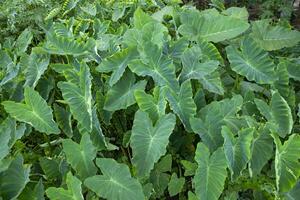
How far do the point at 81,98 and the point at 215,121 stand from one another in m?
0.56

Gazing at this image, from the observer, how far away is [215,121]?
1808mm

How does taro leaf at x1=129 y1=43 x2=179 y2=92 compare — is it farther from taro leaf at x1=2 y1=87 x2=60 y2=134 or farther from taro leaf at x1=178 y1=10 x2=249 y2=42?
taro leaf at x1=2 y1=87 x2=60 y2=134

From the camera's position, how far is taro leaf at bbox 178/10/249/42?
7.03 ft

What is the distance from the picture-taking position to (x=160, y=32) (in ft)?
7.04

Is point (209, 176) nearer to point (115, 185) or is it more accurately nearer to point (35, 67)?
point (115, 185)

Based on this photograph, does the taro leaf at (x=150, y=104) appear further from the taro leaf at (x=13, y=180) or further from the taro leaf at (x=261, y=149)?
the taro leaf at (x=13, y=180)

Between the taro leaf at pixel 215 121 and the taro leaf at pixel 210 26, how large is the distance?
16.8 inches

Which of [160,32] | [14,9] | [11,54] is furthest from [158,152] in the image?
[14,9]

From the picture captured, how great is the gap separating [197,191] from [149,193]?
20 centimetres

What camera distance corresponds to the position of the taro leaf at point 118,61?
2053mm

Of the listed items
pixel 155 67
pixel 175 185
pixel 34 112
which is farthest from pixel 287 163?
pixel 34 112

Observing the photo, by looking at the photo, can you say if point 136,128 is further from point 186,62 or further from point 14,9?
point 14,9

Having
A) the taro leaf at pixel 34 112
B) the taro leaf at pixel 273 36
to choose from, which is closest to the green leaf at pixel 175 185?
the taro leaf at pixel 34 112

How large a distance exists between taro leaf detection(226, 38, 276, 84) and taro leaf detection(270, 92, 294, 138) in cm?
12
